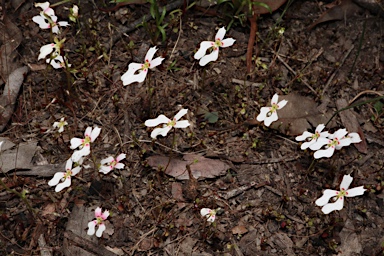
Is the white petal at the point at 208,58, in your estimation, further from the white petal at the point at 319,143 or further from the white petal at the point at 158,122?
the white petal at the point at 319,143

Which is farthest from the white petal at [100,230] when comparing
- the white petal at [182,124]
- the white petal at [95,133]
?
the white petal at [182,124]

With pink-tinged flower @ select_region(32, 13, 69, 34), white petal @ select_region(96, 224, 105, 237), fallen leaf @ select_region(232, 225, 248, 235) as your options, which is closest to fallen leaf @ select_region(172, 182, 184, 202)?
fallen leaf @ select_region(232, 225, 248, 235)

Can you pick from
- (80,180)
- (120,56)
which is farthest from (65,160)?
(120,56)

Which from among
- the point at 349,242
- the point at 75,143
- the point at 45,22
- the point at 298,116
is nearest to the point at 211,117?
the point at 298,116

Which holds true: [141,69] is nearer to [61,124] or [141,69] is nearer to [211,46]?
[211,46]

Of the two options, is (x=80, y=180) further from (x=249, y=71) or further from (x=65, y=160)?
(x=249, y=71)

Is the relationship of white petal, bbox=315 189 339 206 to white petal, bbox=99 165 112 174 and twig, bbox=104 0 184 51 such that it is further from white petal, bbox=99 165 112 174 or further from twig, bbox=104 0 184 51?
twig, bbox=104 0 184 51
